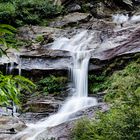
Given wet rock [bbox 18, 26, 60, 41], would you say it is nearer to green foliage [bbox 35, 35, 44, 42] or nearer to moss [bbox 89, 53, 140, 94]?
green foliage [bbox 35, 35, 44, 42]

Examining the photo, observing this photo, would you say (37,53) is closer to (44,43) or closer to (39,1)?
(44,43)

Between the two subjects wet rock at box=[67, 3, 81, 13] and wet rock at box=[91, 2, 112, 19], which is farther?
wet rock at box=[67, 3, 81, 13]

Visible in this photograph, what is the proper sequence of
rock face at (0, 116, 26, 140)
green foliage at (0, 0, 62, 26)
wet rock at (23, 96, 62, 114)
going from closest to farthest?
rock face at (0, 116, 26, 140)
wet rock at (23, 96, 62, 114)
green foliage at (0, 0, 62, 26)

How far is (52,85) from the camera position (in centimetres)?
1895

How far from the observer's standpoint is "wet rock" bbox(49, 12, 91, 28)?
25195 mm

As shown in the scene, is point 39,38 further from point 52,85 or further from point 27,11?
point 27,11

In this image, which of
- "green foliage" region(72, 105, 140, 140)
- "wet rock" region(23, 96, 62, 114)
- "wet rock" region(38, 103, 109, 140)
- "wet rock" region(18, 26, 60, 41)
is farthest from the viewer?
"wet rock" region(18, 26, 60, 41)

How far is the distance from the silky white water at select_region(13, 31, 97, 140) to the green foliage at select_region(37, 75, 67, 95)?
57cm

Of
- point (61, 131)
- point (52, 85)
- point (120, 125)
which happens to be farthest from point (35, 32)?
point (120, 125)

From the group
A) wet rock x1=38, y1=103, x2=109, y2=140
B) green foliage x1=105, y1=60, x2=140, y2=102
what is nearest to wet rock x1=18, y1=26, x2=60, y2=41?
green foliage x1=105, y1=60, x2=140, y2=102

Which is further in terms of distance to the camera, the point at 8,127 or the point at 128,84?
the point at 8,127

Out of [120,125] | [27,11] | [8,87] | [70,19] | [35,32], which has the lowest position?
[120,125]

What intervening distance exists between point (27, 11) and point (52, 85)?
28.7 feet

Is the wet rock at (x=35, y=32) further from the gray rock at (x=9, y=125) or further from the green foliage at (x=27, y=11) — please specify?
the gray rock at (x=9, y=125)
